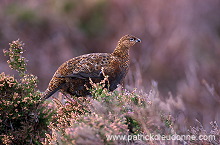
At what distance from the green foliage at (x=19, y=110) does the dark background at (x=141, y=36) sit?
197 inches

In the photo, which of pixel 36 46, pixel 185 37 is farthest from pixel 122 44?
pixel 36 46

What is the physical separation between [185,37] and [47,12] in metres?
5.75

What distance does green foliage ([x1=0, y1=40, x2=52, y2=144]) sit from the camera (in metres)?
4.02

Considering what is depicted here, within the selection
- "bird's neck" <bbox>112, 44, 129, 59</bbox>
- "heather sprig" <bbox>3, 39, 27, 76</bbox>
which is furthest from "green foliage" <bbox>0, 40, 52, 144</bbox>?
"bird's neck" <bbox>112, 44, 129, 59</bbox>

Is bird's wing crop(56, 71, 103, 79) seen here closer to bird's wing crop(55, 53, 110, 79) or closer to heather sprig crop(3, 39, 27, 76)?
bird's wing crop(55, 53, 110, 79)

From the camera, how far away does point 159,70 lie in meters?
10.6

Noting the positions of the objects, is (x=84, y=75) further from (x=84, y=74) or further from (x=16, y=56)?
(x=16, y=56)

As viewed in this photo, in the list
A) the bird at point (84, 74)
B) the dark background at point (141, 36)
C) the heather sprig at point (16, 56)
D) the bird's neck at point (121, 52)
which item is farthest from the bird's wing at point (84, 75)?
the dark background at point (141, 36)

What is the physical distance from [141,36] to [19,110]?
791cm

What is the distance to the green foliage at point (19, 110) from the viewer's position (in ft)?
13.2

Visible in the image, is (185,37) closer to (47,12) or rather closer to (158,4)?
(158,4)

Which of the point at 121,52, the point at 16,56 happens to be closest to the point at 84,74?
the point at 121,52

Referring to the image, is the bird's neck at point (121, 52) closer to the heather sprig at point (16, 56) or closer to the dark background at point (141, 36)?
the heather sprig at point (16, 56)

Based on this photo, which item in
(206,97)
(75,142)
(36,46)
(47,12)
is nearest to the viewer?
(75,142)
